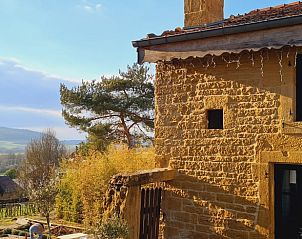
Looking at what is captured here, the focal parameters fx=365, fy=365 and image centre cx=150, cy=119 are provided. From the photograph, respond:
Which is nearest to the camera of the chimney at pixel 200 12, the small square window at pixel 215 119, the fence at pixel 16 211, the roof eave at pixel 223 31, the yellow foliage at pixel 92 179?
the roof eave at pixel 223 31

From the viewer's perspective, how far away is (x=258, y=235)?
698 cm

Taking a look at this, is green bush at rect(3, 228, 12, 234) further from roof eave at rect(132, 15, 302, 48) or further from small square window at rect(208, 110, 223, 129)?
small square window at rect(208, 110, 223, 129)

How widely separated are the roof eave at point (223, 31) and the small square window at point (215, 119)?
5.39 ft

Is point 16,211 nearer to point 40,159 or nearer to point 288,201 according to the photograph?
point 288,201

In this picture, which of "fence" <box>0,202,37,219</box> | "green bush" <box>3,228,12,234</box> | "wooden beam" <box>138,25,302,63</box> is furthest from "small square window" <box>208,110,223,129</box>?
"fence" <box>0,202,37,219</box>

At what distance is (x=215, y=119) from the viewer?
7.82 m

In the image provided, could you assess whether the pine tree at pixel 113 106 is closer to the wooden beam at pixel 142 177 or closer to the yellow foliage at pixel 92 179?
the yellow foliage at pixel 92 179

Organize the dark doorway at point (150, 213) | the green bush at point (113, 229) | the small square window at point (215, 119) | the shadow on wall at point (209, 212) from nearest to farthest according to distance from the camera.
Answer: the green bush at point (113, 229) → the shadow on wall at point (209, 212) → the small square window at point (215, 119) → the dark doorway at point (150, 213)

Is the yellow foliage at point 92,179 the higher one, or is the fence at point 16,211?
the yellow foliage at point 92,179

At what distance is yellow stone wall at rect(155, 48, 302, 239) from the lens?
689 centimetres

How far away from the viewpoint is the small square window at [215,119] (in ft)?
25.4

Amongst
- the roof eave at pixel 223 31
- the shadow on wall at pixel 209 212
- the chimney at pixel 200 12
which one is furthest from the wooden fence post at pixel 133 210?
the chimney at pixel 200 12

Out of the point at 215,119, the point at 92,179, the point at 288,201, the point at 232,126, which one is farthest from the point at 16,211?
the point at 288,201

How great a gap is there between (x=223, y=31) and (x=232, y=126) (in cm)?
191
